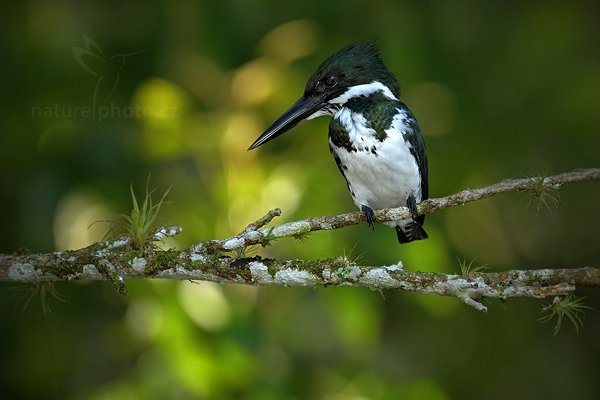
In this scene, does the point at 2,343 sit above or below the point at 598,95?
below

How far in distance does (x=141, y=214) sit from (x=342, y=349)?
285 centimetres

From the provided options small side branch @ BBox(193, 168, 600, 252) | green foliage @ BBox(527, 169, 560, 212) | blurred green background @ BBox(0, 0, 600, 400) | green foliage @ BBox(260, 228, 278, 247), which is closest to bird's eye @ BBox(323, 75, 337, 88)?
blurred green background @ BBox(0, 0, 600, 400)

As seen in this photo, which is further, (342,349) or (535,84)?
(535,84)

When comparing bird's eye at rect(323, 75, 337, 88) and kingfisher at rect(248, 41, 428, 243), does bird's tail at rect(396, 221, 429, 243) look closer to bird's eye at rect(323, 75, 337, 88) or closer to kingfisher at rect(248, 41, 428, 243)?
kingfisher at rect(248, 41, 428, 243)

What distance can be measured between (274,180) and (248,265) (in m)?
1.94

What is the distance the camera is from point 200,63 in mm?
5695

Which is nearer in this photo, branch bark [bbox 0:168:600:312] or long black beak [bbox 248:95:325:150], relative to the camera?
branch bark [bbox 0:168:600:312]

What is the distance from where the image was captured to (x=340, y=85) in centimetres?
427

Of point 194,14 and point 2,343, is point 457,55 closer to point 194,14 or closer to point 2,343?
point 194,14

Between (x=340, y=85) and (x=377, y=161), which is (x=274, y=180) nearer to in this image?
(x=340, y=85)

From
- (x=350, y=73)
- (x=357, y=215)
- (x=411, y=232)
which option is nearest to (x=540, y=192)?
(x=357, y=215)

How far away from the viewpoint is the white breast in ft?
13.3

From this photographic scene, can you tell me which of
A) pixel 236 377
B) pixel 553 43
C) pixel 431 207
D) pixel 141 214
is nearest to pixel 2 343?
pixel 236 377

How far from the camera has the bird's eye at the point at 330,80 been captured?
4281 mm
